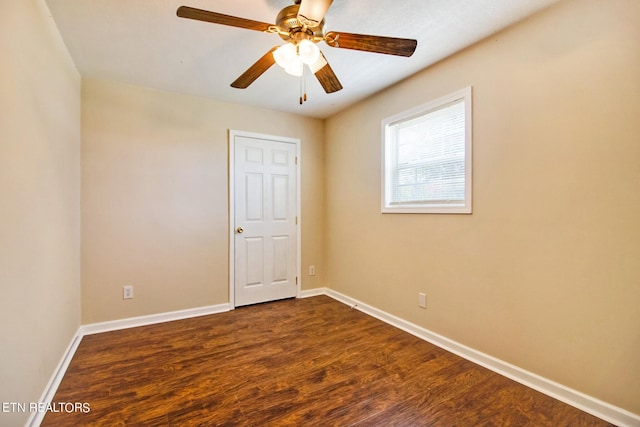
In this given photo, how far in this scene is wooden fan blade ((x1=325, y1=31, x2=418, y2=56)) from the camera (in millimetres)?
1559

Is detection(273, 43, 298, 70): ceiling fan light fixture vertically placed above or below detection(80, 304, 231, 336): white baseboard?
above

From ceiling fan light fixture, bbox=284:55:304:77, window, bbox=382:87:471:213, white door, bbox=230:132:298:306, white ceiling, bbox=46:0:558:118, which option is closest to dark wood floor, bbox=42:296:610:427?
white door, bbox=230:132:298:306

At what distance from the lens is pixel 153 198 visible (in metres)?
2.98

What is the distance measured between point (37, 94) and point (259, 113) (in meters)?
2.13

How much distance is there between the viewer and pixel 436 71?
248 centimetres

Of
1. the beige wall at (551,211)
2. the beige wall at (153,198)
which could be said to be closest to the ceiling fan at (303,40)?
the beige wall at (551,211)

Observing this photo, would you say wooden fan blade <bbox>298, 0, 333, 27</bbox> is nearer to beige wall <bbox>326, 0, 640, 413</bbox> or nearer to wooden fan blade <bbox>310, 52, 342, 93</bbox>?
wooden fan blade <bbox>310, 52, 342, 93</bbox>

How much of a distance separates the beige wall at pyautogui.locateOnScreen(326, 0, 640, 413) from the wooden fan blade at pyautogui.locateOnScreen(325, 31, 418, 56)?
2.97ft

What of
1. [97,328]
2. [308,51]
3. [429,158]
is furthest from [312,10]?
[97,328]

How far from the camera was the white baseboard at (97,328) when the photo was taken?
168cm

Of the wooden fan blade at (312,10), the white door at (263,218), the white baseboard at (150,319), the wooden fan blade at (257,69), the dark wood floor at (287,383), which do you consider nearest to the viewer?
the wooden fan blade at (312,10)

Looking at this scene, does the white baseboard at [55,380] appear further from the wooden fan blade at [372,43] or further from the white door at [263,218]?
the wooden fan blade at [372,43]

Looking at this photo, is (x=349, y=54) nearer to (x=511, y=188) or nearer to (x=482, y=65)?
(x=482, y=65)

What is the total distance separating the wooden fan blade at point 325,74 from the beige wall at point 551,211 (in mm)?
1028
